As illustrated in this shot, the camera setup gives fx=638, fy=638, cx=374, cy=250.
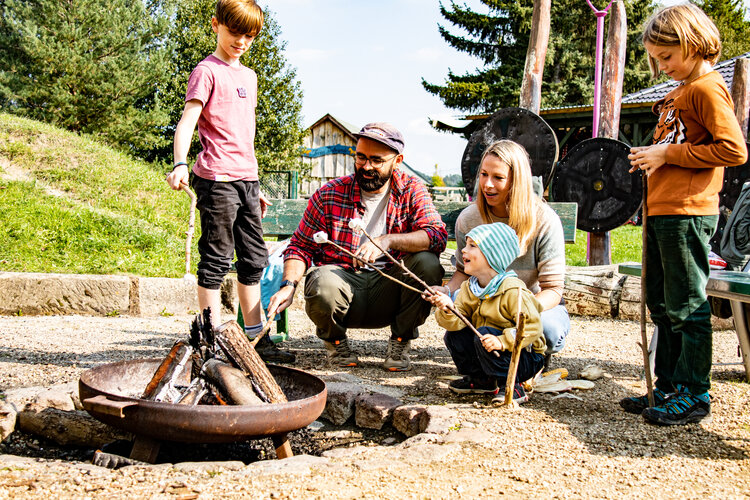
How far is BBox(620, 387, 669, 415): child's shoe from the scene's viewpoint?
9.48 feet

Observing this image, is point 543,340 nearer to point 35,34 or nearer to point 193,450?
point 193,450

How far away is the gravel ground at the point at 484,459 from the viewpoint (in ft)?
6.47

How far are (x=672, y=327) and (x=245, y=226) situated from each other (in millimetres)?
2226

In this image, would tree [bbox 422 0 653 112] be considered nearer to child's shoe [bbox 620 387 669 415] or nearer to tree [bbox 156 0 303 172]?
tree [bbox 156 0 303 172]

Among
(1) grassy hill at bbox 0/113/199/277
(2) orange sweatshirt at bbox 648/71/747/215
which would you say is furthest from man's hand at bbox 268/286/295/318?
(1) grassy hill at bbox 0/113/199/277

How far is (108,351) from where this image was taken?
399 centimetres

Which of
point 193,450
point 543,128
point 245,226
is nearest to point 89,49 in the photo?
point 543,128

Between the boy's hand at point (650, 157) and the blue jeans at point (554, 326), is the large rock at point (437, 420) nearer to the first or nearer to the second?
the blue jeans at point (554, 326)

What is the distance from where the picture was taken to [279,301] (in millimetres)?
2896

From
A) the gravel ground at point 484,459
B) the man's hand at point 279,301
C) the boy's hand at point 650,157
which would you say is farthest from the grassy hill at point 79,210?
the boy's hand at point 650,157

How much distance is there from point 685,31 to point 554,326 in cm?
144

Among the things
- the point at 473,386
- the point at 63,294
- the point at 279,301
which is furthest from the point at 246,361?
the point at 63,294

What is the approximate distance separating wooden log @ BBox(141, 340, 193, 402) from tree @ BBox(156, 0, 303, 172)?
14.1m

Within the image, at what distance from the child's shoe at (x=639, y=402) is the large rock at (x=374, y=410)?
1.05 meters
